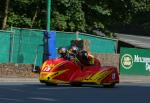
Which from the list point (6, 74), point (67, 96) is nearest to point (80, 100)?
point (67, 96)

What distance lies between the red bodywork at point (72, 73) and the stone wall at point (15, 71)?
7.68 m

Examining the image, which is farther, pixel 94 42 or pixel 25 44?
pixel 94 42

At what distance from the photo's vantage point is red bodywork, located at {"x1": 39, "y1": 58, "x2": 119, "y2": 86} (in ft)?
73.6

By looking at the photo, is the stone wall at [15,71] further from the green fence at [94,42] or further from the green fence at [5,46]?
the green fence at [94,42]

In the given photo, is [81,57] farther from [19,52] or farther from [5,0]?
[5,0]

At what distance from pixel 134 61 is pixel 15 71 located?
9.96 metres

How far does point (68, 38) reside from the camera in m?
34.0

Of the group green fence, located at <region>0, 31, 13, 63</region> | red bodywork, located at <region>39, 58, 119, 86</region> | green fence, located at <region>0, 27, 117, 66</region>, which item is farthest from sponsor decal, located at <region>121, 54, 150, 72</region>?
red bodywork, located at <region>39, 58, 119, 86</region>

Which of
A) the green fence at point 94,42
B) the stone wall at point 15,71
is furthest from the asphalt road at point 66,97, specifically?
the green fence at point 94,42

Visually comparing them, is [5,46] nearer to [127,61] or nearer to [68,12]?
[68,12]

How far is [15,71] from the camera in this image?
30484mm

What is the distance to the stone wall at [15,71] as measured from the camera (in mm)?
30109

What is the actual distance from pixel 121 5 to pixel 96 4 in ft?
6.60

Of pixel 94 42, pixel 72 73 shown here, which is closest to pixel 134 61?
pixel 94 42
